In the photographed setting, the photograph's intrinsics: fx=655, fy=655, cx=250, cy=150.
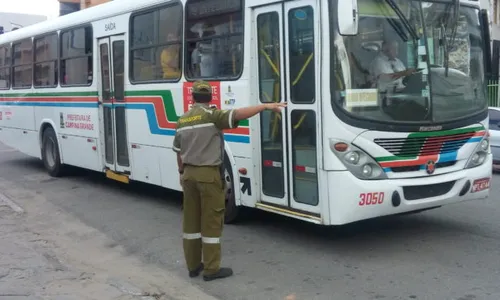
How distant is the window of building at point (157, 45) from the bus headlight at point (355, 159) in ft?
10.5

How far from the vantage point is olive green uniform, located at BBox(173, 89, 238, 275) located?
19.9 ft

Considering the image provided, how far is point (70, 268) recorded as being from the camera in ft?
22.5

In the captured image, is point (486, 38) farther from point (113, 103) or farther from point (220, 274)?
point (113, 103)

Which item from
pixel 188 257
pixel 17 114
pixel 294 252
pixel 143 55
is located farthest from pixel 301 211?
pixel 17 114

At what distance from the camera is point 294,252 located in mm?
7102

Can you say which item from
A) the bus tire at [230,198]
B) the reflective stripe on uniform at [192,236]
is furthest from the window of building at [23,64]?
the reflective stripe on uniform at [192,236]

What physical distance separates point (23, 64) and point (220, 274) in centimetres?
964

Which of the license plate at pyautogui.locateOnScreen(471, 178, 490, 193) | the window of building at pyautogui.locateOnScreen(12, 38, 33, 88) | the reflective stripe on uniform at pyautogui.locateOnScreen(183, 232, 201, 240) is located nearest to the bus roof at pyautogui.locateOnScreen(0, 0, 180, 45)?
the window of building at pyautogui.locateOnScreen(12, 38, 33, 88)

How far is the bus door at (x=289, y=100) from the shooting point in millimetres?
6734

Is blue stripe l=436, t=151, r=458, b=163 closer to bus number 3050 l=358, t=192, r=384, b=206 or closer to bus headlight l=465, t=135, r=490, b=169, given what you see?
bus headlight l=465, t=135, r=490, b=169

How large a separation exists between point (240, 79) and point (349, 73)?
1567 millimetres

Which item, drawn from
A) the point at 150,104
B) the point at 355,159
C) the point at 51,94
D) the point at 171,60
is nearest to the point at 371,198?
the point at 355,159

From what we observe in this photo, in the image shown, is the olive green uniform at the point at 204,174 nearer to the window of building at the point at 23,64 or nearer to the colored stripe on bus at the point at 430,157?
the colored stripe on bus at the point at 430,157

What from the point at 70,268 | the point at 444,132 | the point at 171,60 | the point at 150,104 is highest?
the point at 171,60
